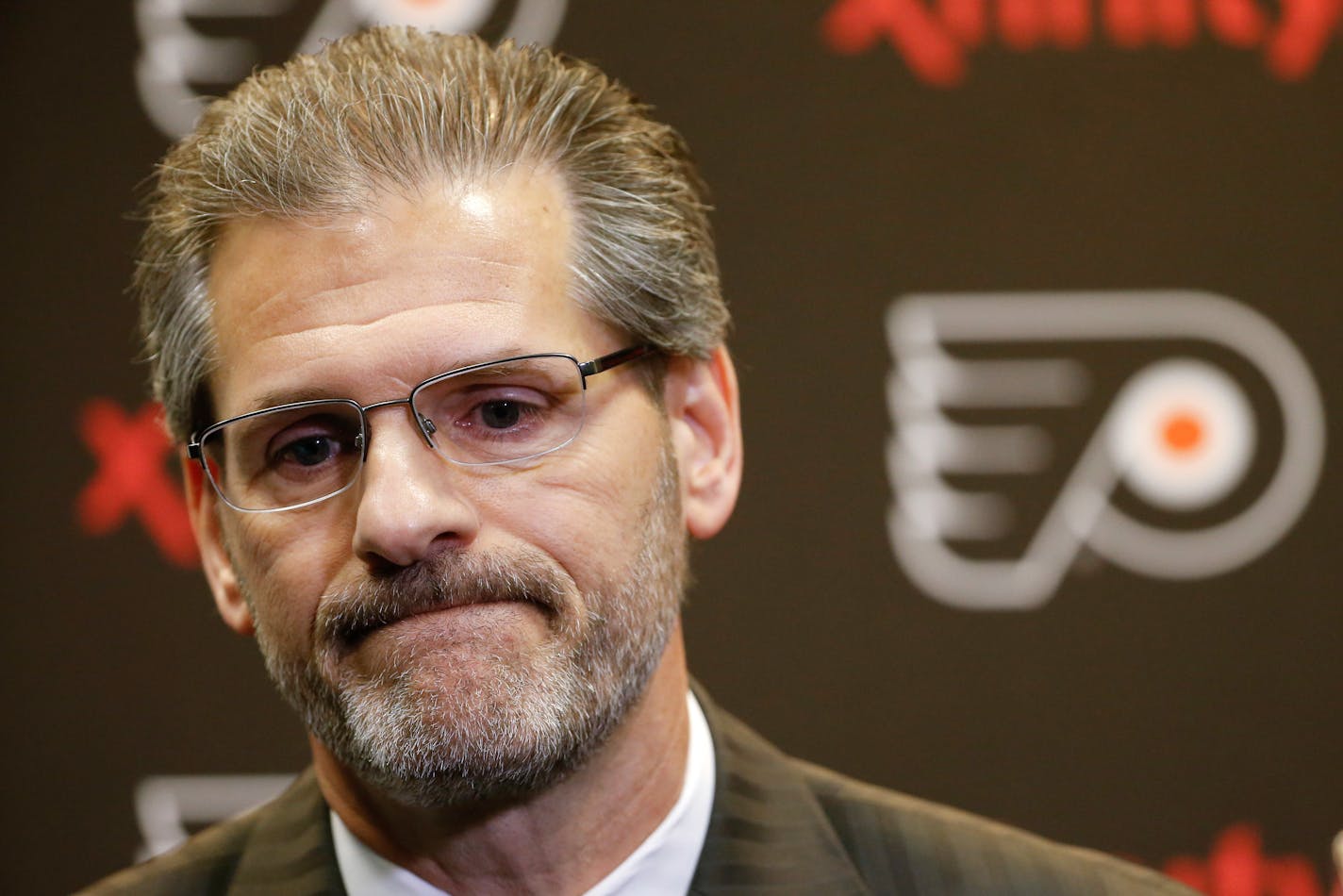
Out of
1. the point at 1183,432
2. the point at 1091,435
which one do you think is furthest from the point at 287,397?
the point at 1183,432

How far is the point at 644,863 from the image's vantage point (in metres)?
1.66

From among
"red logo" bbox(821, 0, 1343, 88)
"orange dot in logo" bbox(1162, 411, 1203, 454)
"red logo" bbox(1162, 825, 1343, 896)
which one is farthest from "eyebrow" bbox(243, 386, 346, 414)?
"red logo" bbox(1162, 825, 1343, 896)

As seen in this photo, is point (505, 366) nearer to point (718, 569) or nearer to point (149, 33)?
point (718, 569)

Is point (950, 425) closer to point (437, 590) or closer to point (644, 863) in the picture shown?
point (644, 863)

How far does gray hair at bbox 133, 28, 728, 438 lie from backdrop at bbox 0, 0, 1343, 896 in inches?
27.2

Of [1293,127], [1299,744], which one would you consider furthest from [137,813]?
[1293,127]

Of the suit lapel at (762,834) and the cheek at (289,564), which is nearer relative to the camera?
the cheek at (289,564)

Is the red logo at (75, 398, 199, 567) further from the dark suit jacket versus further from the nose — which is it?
the nose

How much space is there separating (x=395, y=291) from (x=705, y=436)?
0.47 metres

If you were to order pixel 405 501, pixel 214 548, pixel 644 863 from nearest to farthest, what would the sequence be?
1. pixel 405 501
2. pixel 644 863
3. pixel 214 548

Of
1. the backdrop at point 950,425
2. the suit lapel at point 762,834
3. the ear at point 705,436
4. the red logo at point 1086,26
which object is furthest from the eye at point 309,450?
the red logo at point 1086,26

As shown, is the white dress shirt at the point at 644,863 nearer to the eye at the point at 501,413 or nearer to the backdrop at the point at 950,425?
the eye at the point at 501,413

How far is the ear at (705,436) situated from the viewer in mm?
1749

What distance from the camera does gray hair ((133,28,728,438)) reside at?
5.12 feet
